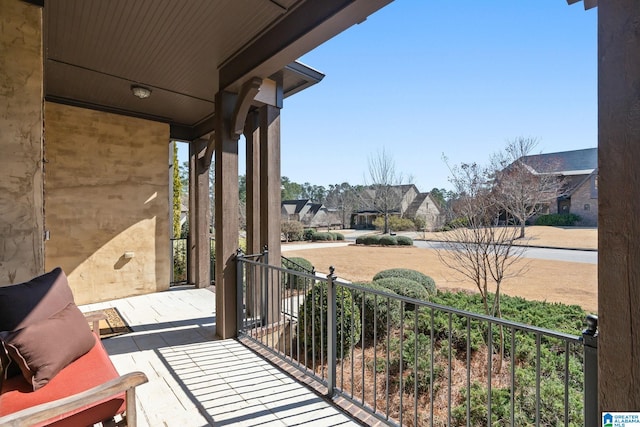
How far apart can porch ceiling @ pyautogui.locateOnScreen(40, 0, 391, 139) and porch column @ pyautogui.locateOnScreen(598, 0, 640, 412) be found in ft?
4.81

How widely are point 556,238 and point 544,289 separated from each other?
40.7 ft

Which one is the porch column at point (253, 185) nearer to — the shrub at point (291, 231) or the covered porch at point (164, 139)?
the covered porch at point (164, 139)

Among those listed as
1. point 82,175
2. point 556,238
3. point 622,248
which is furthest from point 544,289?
point 556,238

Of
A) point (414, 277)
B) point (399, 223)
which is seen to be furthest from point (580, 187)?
point (414, 277)

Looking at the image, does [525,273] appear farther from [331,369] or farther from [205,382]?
[205,382]

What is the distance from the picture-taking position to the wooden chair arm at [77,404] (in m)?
1.22

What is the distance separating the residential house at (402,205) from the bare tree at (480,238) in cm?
1155

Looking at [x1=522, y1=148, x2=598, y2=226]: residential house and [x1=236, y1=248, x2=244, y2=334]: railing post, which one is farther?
[x1=522, y1=148, x2=598, y2=226]: residential house

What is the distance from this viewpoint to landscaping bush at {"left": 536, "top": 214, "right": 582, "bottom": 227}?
22000 mm

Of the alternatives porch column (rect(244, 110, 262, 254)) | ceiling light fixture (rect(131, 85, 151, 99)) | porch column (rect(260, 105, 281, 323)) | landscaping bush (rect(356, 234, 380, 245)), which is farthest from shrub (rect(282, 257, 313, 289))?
landscaping bush (rect(356, 234, 380, 245))

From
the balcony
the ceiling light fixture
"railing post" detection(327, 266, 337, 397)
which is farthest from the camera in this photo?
the ceiling light fixture

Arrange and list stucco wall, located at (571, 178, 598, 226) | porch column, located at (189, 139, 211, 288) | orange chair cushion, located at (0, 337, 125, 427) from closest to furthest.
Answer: orange chair cushion, located at (0, 337, 125, 427) < porch column, located at (189, 139, 211, 288) < stucco wall, located at (571, 178, 598, 226)

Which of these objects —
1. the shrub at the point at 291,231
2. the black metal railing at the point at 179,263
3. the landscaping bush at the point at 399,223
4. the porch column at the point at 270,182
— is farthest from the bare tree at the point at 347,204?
the porch column at the point at 270,182

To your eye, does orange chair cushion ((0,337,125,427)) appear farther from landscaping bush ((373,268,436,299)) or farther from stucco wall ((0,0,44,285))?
landscaping bush ((373,268,436,299))
